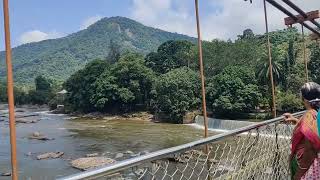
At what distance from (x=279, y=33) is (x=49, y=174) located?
133ft

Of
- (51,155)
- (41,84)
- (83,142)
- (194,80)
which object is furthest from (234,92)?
(41,84)

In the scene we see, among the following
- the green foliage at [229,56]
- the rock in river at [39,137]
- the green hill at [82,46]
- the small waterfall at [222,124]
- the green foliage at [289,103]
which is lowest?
the rock in river at [39,137]

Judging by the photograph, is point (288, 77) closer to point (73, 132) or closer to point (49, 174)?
point (73, 132)

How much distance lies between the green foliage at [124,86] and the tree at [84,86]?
1.66m

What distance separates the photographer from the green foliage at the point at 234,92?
2823cm

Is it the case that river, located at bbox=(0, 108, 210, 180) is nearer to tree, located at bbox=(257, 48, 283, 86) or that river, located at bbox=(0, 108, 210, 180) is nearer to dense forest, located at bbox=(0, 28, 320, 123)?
dense forest, located at bbox=(0, 28, 320, 123)

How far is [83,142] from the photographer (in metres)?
23.7

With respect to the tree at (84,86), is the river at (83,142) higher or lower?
lower

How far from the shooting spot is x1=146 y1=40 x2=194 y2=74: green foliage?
3978cm

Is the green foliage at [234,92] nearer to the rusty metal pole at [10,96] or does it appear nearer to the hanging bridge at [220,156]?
the hanging bridge at [220,156]

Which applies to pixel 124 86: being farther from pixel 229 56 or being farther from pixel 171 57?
pixel 229 56

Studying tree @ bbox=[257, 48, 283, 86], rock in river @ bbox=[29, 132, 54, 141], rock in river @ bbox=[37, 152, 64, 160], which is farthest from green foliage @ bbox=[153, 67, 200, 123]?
rock in river @ bbox=[37, 152, 64, 160]

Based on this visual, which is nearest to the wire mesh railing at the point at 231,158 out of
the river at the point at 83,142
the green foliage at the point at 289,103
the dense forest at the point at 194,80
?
the river at the point at 83,142

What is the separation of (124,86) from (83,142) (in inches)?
585
